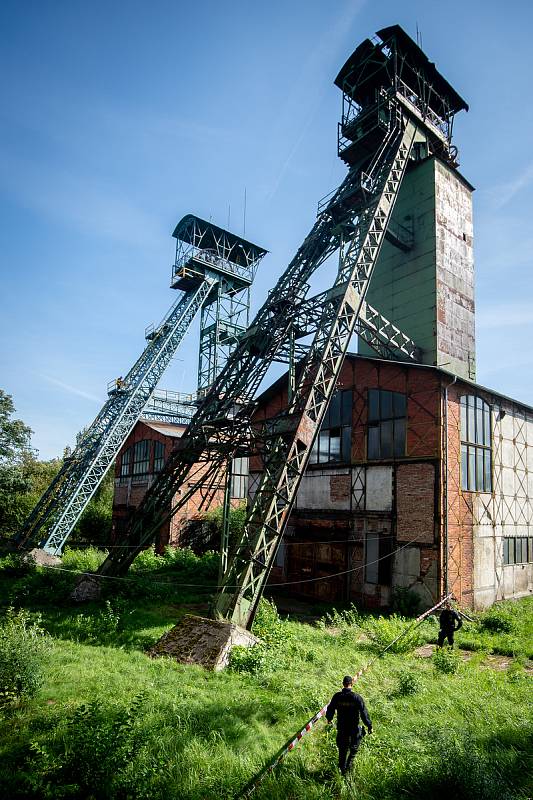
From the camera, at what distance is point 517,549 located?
64.2 ft

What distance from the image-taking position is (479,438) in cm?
1777

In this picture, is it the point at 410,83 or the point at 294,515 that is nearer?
the point at 294,515

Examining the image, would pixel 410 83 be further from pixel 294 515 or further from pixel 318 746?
pixel 318 746

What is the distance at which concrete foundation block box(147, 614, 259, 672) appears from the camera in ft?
30.2

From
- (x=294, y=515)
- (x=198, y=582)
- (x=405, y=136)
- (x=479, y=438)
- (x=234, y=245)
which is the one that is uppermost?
(x=234, y=245)

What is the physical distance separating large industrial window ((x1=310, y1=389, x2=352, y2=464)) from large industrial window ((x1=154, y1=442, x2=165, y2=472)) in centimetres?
1288

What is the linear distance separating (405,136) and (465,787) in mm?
20752

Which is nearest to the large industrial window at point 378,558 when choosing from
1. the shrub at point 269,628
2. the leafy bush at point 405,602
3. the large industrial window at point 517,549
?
the leafy bush at point 405,602

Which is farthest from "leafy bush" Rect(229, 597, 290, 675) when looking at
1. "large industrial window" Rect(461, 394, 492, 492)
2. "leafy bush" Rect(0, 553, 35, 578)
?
"leafy bush" Rect(0, 553, 35, 578)

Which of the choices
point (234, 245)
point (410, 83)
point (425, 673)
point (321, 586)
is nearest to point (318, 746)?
point (425, 673)

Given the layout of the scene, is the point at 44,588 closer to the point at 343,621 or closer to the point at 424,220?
the point at 343,621

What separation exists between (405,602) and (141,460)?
69.8ft

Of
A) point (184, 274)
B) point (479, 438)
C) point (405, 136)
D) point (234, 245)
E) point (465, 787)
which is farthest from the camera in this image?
point (234, 245)

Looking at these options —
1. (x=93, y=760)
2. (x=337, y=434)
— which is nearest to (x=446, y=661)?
(x=93, y=760)
